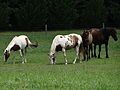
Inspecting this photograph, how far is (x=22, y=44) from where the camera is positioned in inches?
870

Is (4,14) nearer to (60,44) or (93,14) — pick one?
(93,14)

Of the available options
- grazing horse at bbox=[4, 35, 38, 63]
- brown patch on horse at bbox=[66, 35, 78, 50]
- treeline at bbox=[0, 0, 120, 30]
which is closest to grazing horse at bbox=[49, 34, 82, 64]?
brown patch on horse at bbox=[66, 35, 78, 50]

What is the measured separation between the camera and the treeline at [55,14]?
46.4 m

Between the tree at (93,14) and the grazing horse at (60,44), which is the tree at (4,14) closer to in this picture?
the tree at (93,14)

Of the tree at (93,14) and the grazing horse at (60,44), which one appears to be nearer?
the grazing horse at (60,44)

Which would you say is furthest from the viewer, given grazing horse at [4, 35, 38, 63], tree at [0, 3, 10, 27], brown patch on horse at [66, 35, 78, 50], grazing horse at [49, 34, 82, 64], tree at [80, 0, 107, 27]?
tree at [80, 0, 107, 27]

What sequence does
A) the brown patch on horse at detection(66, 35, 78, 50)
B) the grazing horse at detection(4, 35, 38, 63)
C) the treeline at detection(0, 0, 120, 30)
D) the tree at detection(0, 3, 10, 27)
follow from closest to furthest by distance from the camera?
the brown patch on horse at detection(66, 35, 78, 50)
the grazing horse at detection(4, 35, 38, 63)
the tree at detection(0, 3, 10, 27)
the treeline at detection(0, 0, 120, 30)

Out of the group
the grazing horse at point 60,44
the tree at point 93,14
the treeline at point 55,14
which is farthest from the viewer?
the tree at point 93,14

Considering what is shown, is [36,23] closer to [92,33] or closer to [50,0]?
[50,0]

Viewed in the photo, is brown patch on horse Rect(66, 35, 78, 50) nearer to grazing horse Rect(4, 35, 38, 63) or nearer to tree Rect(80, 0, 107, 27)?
grazing horse Rect(4, 35, 38, 63)

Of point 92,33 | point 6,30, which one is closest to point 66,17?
point 6,30

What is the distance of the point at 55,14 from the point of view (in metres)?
48.4

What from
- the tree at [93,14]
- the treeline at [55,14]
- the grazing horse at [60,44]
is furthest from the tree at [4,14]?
the grazing horse at [60,44]

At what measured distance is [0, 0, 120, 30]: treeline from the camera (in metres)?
46.4
